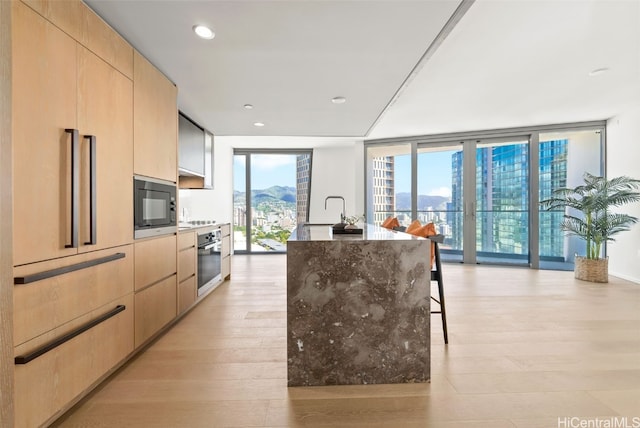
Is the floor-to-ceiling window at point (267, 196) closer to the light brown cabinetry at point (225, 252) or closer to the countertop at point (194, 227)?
the light brown cabinetry at point (225, 252)

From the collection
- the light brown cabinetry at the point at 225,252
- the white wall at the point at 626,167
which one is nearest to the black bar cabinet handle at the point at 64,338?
the light brown cabinetry at the point at 225,252

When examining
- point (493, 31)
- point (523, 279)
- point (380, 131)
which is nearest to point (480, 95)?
point (493, 31)

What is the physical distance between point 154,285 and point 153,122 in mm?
1315

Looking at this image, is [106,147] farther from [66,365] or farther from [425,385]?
[425,385]

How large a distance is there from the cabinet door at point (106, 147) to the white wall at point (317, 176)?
4335mm

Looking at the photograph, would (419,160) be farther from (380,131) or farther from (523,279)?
(523,279)

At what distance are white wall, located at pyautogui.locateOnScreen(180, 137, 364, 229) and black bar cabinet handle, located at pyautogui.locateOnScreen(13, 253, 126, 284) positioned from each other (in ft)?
15.6

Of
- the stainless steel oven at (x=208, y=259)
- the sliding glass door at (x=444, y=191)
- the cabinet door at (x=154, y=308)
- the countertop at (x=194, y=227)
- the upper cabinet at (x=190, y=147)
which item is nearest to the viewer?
the cabinet door at (x=154, y=308)

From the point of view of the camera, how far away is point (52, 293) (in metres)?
1.53

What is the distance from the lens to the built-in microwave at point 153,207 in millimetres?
2312

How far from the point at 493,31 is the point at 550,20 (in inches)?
15.2

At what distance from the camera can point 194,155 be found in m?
4.27

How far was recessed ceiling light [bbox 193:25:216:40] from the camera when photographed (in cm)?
211

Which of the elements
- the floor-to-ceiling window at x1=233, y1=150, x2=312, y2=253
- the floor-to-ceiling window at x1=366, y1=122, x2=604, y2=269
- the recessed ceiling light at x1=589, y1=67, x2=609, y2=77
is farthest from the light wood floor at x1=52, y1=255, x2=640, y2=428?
the floor-to-ceiling window at x1=233, y1=150, x2=312, y2=253
